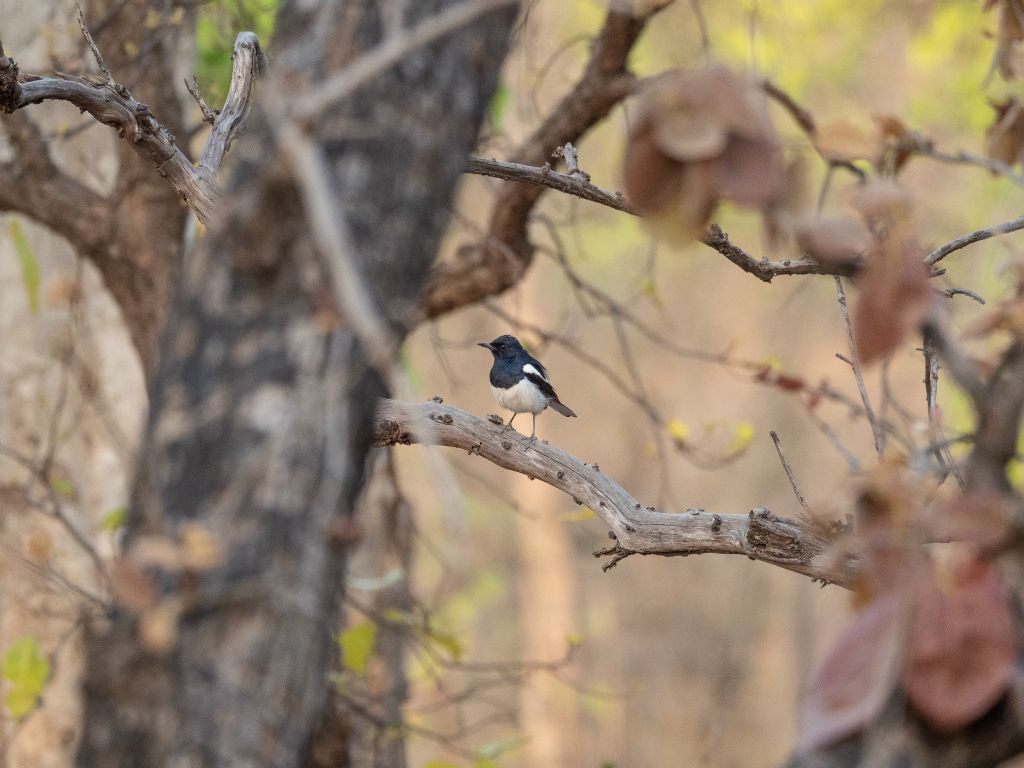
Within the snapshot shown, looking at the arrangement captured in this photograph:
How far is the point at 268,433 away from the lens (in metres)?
1.36

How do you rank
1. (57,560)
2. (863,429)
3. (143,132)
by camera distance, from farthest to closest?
(863,429)
(57,560)
(143,132)

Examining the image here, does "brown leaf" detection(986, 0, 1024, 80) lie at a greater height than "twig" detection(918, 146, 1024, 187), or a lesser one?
greater

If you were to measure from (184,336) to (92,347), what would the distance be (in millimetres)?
4111

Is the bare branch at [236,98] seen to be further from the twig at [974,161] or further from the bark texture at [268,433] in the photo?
the twig at [974,161]

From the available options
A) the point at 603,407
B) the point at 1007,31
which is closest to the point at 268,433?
the point at 1007,31

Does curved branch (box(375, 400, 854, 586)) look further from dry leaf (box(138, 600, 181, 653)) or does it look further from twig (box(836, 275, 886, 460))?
dry leaf (box(138, 600, 181, 653))

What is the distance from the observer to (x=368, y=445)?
147cm

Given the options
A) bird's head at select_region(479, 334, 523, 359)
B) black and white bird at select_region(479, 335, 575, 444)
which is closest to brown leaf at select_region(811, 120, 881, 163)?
black and white bird at select_region(479, 335, 575, 444)

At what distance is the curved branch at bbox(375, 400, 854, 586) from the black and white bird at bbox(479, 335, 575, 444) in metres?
2.02

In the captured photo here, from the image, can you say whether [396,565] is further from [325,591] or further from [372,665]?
[325,591]

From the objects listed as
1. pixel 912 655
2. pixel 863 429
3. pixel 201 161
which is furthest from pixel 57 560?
pixel 863 429

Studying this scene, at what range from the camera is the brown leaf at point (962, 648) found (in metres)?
1.25

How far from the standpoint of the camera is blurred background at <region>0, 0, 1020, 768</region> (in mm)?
4551

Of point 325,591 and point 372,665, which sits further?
point 372,665
